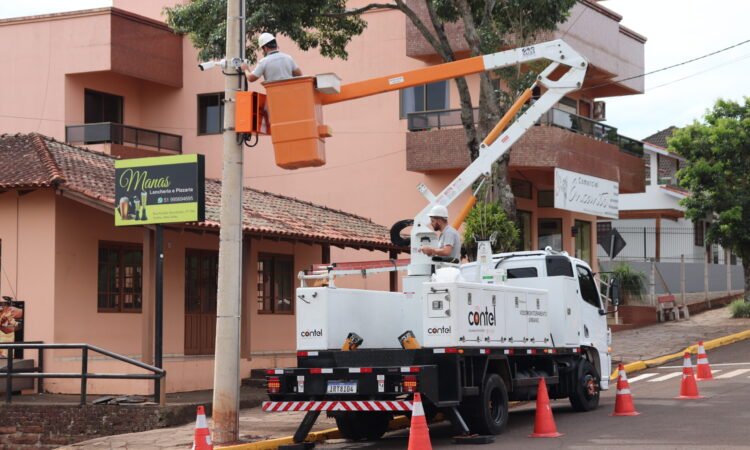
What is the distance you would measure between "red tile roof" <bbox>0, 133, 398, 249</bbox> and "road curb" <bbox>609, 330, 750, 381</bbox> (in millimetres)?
6156

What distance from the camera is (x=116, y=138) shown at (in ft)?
106

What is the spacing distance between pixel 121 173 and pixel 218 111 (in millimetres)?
16785

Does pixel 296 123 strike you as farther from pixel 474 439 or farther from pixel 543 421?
pixel 543 421

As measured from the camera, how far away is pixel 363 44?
1259 inches

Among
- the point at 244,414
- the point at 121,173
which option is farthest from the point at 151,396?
the point at 121,173

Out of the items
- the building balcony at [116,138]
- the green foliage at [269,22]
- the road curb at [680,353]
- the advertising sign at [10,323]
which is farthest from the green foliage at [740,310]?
the advertising sign at [10,323]

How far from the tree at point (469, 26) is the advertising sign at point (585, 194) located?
557cm

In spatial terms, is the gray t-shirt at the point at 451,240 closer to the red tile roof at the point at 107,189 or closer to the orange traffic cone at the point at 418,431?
the orange traffic cone at the point at 418,431

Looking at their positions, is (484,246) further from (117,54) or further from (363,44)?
(117,54)

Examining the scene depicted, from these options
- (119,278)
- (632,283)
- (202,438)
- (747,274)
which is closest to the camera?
(202,438)

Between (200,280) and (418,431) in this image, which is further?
(200,280)

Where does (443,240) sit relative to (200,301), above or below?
above

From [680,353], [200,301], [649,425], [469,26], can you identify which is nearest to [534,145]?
[680,353]

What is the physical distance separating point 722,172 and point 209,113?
16.0 m
